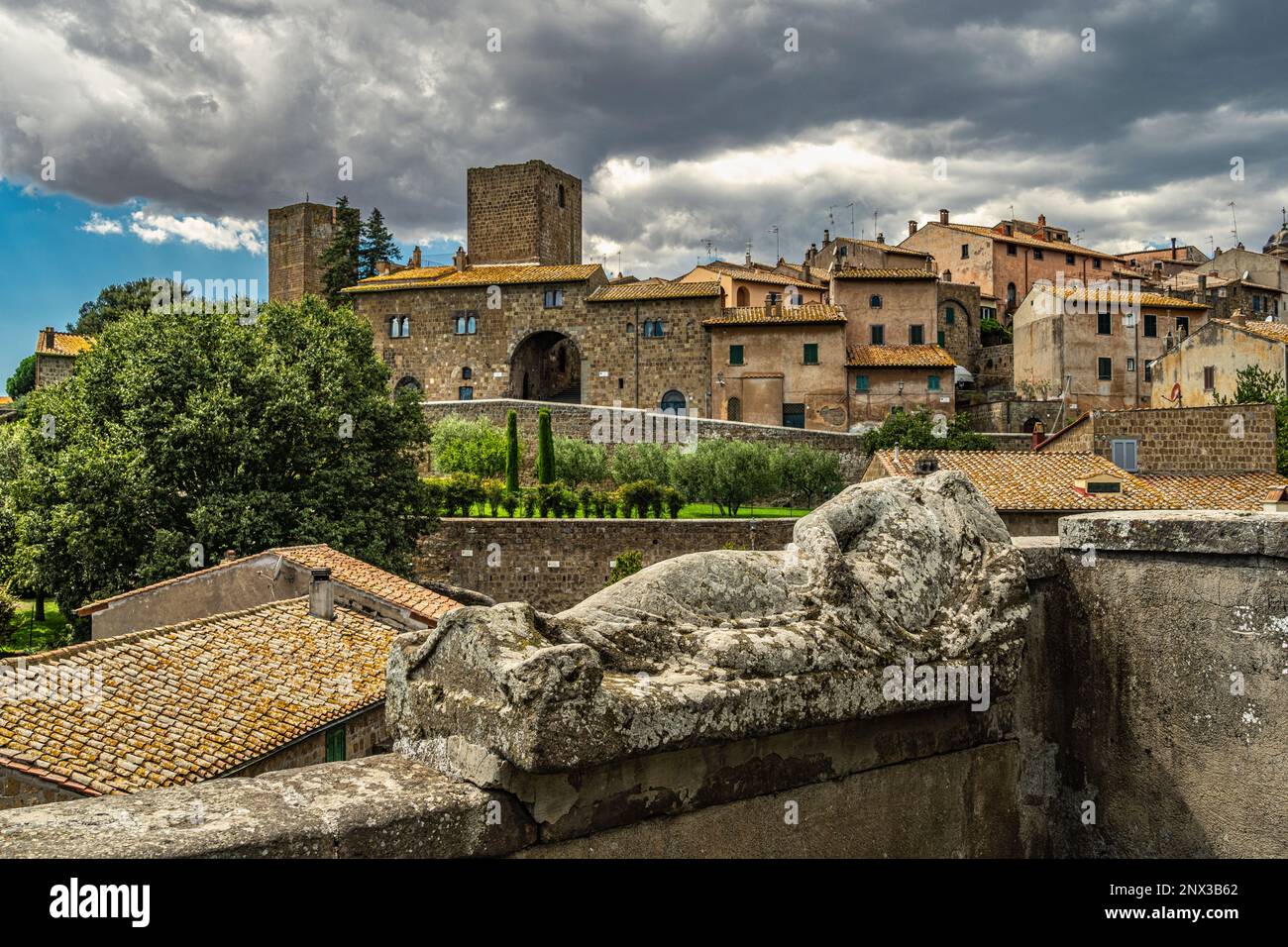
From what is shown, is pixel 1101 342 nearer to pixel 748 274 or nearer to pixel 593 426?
pixel 748 274

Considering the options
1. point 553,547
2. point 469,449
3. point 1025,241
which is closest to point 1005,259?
point 1025,241

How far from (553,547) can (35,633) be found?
14.6m

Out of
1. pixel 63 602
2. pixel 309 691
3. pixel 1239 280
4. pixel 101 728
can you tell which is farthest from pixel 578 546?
pixel 1239 280

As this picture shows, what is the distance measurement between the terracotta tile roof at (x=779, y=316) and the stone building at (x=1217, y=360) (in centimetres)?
1397

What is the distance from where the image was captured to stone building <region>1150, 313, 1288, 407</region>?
38.2m

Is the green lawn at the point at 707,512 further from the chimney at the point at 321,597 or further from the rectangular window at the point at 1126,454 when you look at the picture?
the chimney at the point at 321,597

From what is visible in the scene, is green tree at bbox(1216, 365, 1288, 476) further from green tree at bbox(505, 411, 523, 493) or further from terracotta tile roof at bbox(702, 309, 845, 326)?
green tree at bbox(505, 411, 523, 493)

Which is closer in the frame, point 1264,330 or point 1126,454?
point 1126,454

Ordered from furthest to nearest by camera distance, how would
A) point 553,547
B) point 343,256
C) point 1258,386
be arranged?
point 343,256, point 1258,386, point 553,547

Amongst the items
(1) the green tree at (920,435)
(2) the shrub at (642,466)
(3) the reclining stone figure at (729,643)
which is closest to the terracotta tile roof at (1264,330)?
(1) the green tree at (920,435)

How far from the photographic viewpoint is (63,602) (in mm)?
22328

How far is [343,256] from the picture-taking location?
63938 mm
